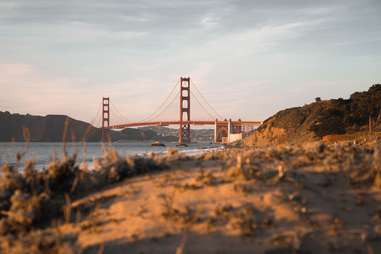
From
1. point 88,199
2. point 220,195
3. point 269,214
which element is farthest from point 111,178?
point 269,214

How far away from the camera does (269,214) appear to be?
5.43 metres

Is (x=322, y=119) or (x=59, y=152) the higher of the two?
(x=322, y=119)

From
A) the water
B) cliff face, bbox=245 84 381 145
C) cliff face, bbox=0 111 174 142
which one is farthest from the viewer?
cliff face, bbox=0 111 174 142

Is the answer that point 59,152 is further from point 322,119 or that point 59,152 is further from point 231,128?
point 231,128

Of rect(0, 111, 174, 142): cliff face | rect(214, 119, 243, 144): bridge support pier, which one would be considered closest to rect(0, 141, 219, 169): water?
rect(214, 119, 243, 144): bridge support pier

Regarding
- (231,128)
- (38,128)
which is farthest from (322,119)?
(38,128)

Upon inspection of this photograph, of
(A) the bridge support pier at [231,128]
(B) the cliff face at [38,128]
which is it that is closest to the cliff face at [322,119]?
(A) the bridge support pier at [231,128]

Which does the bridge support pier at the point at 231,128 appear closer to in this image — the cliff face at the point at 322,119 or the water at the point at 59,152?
the water at the point at 59,152

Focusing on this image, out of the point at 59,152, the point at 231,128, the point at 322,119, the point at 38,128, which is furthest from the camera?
the point at 38,128

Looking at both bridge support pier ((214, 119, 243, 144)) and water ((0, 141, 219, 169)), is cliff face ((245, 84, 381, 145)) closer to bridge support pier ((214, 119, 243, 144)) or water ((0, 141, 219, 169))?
water ((0, 141, 219, 169))

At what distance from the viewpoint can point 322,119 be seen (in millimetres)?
42938

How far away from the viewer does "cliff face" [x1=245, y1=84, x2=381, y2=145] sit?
40156mm

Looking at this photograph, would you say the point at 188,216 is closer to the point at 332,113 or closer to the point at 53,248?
the point at 53,248

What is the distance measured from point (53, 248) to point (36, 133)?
370ft
